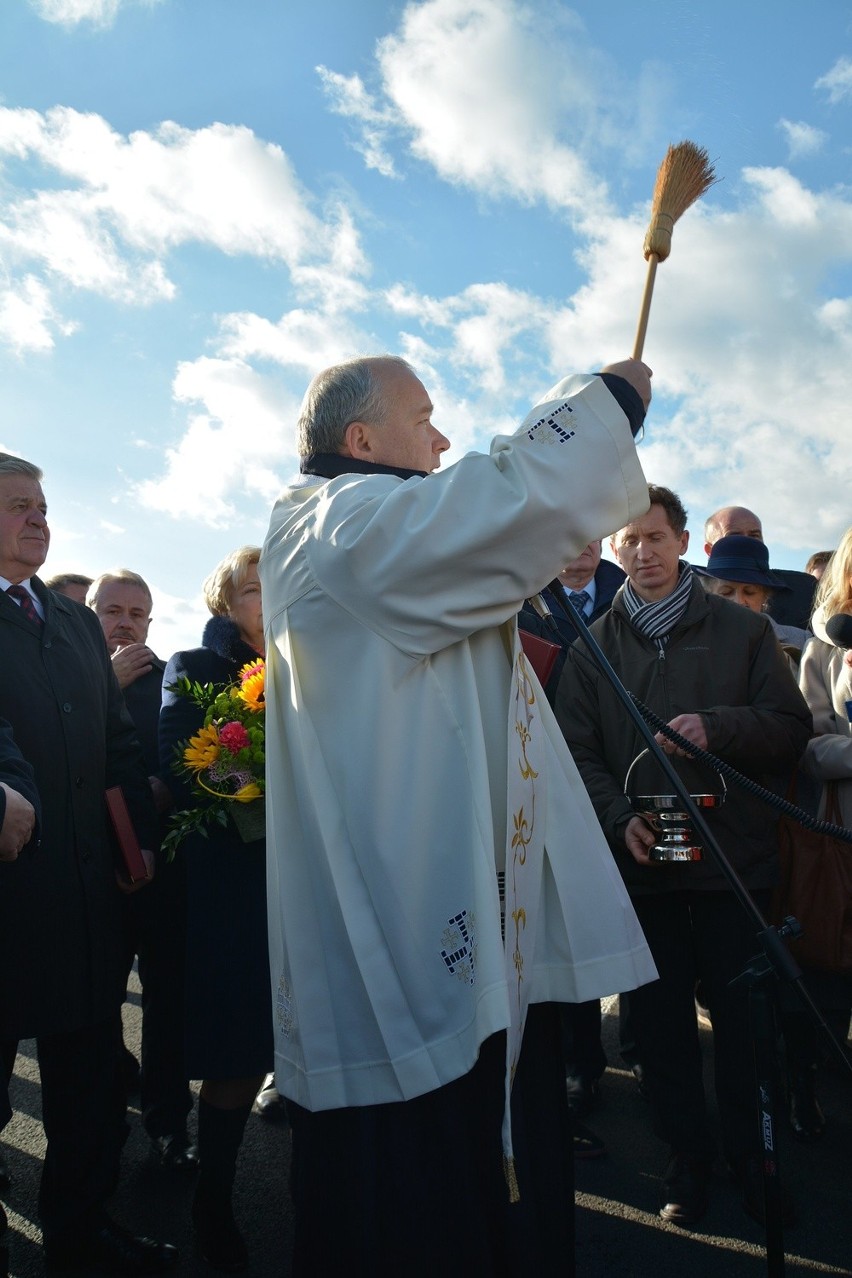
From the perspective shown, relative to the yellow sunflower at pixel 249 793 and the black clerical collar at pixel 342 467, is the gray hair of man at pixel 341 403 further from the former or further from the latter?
the yellow sunflower at pixel 249 793

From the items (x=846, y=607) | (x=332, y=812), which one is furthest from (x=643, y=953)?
(x=846, y=607)

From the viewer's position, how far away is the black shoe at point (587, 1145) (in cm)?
383

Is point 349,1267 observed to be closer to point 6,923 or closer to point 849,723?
point 6,923

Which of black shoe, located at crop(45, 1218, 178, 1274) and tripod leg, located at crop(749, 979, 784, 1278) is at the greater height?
tripod leg, located at crop(749, 979, 784, 1278)

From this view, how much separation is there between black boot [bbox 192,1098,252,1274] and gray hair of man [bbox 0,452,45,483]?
229cm

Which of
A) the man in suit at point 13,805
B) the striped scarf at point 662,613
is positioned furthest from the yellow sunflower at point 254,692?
the striped scarf at point 662,613

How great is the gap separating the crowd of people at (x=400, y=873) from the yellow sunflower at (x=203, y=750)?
0.99ft

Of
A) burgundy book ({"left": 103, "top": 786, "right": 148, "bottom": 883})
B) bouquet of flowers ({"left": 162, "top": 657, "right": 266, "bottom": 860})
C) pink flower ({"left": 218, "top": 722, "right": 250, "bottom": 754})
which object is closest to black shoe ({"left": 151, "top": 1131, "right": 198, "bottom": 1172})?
burgundy book ({"left": 103, "top": 786, "right": 148, "bottom": 883})

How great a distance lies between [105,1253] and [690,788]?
2.48m

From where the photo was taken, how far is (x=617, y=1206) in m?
3.46

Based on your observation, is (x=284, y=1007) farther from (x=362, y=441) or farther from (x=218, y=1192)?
(x=218, y=1192)

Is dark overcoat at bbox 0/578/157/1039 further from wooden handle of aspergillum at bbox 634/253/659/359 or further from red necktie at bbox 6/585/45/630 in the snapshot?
wooden handle of aspergillum at bbox 634/253/659/359

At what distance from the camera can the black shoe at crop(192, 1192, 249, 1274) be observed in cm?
313

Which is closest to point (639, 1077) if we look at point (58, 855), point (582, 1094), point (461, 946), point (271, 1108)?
point (582, 1094)
